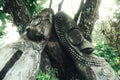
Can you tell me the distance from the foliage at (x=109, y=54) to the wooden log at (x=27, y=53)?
1647mm

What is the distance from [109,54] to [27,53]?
218 cm

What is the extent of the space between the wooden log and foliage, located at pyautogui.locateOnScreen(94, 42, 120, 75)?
1647mm

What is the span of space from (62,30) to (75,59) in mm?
483

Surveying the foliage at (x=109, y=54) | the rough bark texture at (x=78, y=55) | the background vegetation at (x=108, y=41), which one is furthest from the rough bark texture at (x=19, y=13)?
the foliage at (x=109, y=54)

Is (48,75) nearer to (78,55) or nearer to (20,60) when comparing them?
(78,55)

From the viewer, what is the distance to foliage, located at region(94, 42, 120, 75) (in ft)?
18.2

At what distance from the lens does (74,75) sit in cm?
448

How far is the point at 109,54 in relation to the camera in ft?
18.6

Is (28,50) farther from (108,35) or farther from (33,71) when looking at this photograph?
(108,35)

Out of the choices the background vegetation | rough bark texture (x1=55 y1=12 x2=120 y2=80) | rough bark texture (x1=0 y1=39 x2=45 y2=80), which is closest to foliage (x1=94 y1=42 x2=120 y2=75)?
the background vegetation

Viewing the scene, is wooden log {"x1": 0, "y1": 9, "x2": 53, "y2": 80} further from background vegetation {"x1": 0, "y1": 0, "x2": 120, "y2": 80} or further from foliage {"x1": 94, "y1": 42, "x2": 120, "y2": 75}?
foliage {"x1": 94, "y1": 42, "x2": 120, "y2": 75}

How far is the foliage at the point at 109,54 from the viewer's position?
18.2ft

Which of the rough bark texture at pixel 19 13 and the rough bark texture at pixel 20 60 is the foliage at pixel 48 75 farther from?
the rough bark texture at pixel 19 13

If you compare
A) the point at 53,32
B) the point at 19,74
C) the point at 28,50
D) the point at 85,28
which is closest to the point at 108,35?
the point at 85,28
